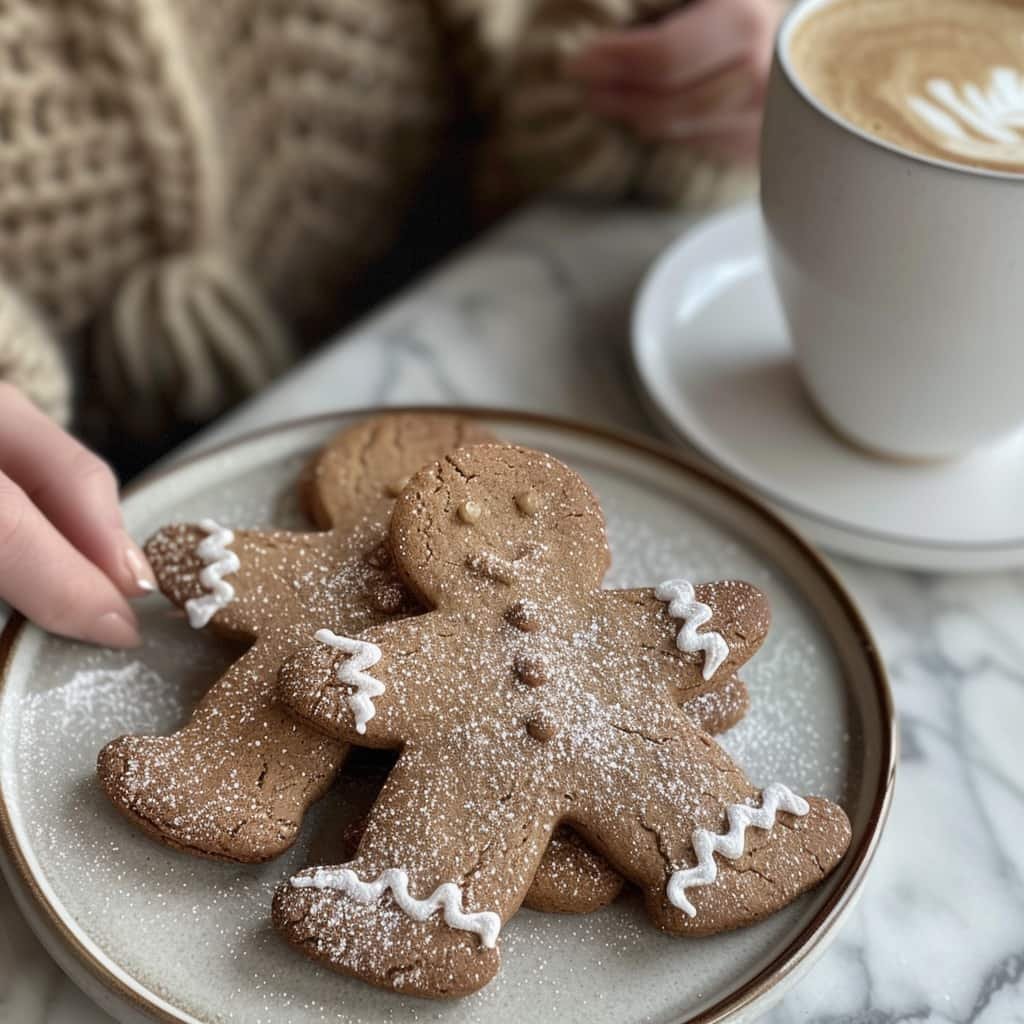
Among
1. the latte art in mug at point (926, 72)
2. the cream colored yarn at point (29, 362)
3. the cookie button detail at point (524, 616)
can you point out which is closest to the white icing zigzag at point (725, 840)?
the cookie button detail at point (524, 616)

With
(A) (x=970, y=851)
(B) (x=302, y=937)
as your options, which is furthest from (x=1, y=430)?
(A) (x=970, y=851)

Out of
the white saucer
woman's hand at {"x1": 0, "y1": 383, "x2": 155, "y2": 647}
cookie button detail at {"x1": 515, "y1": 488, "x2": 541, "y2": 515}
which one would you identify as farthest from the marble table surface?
cookie button detail at {"x1": 515, "y1": 488, "x2": 541, "y2": 515}

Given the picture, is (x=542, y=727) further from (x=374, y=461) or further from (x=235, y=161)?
(x=235, y=161)

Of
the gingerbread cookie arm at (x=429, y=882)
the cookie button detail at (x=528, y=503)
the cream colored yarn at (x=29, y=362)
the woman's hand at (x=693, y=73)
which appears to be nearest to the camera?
the gingerbread cookie arm at (x=429, y=882)

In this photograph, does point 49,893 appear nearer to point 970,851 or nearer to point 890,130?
point 970,851

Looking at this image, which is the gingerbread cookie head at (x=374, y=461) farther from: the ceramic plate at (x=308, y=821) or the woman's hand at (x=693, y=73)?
the woman's hand at (x=693, y=73)

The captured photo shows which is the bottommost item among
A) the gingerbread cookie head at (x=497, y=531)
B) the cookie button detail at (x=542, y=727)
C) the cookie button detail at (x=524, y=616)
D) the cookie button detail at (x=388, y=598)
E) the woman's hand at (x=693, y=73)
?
the cookie button detail at (x=542, y=727)

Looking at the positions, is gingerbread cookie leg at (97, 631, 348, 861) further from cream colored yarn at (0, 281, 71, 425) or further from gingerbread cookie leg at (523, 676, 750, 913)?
cream colored yarn at (0, 281, 71, 425)
